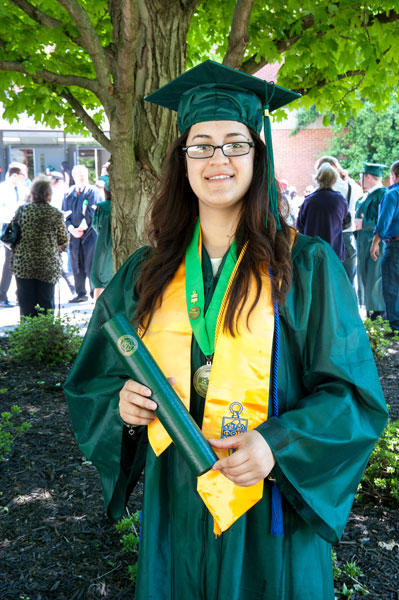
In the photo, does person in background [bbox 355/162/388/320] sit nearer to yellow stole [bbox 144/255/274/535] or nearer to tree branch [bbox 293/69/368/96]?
tree branch [bbox 293/69/368/96]

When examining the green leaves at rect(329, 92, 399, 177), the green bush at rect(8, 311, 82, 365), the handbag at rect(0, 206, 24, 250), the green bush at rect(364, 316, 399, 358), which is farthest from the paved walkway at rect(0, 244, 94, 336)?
the green leaves at rect(329, 92, 399, 177)

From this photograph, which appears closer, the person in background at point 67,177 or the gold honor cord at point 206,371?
the gold honor cord at point 206,371

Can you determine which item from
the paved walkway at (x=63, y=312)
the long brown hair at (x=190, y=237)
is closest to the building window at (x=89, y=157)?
the paved walkway at (x=63, y=312)

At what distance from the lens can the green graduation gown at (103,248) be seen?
683 centimetres

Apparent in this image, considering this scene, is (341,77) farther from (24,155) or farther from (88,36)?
(24,155)

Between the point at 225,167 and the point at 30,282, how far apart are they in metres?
5.91

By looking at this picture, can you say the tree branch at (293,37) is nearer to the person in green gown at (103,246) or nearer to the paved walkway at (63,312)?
the person in green gown at (103,246)

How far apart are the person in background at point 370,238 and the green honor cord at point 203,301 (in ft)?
22.5

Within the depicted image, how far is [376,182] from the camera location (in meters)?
8.52

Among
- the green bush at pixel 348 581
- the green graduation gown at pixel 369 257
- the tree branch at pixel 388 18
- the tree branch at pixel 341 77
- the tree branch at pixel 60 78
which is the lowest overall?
the green bush at pixel 348 581

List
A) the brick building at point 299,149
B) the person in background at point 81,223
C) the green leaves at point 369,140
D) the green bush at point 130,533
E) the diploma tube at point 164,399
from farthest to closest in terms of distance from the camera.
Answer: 1. the brick building at point 299,149
2. the green leaves at point 369,140
3. the person in background at point 81,223
4. the green bush at point 130,533
5. the diploma tube at point 164,399

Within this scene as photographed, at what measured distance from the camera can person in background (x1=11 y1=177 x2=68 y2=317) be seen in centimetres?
709

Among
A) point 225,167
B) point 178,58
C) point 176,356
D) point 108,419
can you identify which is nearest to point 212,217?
point 225,167

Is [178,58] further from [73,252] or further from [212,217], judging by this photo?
[73,252]
